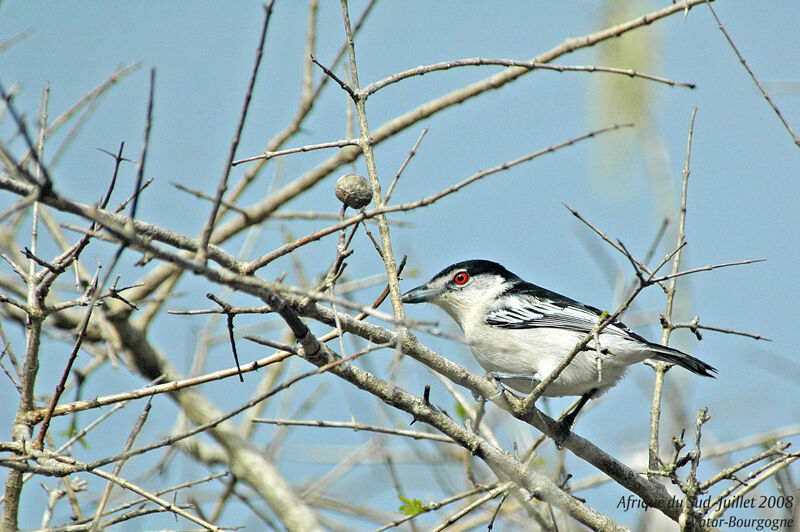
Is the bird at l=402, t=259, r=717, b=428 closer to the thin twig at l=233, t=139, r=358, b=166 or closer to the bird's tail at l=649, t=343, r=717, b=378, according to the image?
the bird's tail at l=649, t=343, r=717, b=378

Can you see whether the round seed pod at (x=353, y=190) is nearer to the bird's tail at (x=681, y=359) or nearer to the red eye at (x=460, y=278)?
the bird's tail at (x=681, y=359)

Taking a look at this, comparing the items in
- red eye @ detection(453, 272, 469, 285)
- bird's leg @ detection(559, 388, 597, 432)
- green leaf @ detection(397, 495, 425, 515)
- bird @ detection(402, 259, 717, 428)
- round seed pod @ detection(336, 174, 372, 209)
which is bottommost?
green leaf @ detection(397, 495, 425, 515)

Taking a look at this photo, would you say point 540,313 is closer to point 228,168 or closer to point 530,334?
point 530,334

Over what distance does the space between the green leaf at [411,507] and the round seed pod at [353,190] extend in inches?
60.7

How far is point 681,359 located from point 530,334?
3.67ft

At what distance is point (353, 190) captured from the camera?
10.0 ft

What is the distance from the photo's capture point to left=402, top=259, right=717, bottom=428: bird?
4762 millimetres

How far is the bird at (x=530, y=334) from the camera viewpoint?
4762 millimetres

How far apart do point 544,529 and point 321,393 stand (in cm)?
296

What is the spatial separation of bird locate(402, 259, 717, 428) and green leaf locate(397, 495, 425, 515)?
110 cm

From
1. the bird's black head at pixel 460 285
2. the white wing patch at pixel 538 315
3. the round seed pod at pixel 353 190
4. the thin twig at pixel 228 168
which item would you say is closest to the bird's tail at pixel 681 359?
the white wing patch at pixel 538 315

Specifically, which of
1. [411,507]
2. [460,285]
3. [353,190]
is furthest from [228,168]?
[460,285]

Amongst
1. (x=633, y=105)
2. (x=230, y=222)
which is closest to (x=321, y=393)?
(x=230, y=222)

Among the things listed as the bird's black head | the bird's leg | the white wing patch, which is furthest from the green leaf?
the bird's black head
